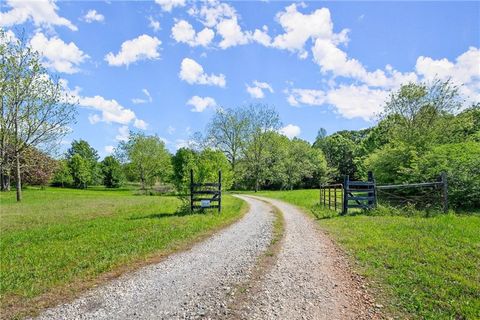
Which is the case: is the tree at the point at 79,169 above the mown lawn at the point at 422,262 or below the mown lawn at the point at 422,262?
above

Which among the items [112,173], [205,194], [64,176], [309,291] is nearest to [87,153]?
[112,173]

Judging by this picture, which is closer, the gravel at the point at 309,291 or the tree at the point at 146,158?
the gravel at the point at 309,291

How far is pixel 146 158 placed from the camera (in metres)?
60.2

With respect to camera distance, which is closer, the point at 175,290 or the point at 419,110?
the point at 175,290

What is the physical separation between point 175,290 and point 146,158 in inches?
2281

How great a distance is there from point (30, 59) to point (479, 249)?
1227 inches

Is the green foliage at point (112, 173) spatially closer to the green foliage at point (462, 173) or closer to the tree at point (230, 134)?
the tree at point (230, 134)

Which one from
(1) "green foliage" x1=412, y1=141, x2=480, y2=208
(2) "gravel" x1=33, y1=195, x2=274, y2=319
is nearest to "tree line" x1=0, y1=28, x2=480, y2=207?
(1) "green foliage" x1=412, y1=141, x2=480, y2=208

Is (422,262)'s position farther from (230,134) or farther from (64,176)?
(64,176)

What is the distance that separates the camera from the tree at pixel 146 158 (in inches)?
2370

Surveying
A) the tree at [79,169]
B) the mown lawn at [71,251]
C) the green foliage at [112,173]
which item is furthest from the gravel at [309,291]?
the green foliage at [112,173]

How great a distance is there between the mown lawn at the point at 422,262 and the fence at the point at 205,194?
6681 mm

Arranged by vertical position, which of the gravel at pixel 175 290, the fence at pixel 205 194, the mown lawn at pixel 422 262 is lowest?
the gravel at pixel 175 290

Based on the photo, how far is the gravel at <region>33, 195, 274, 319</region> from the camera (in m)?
4.52
